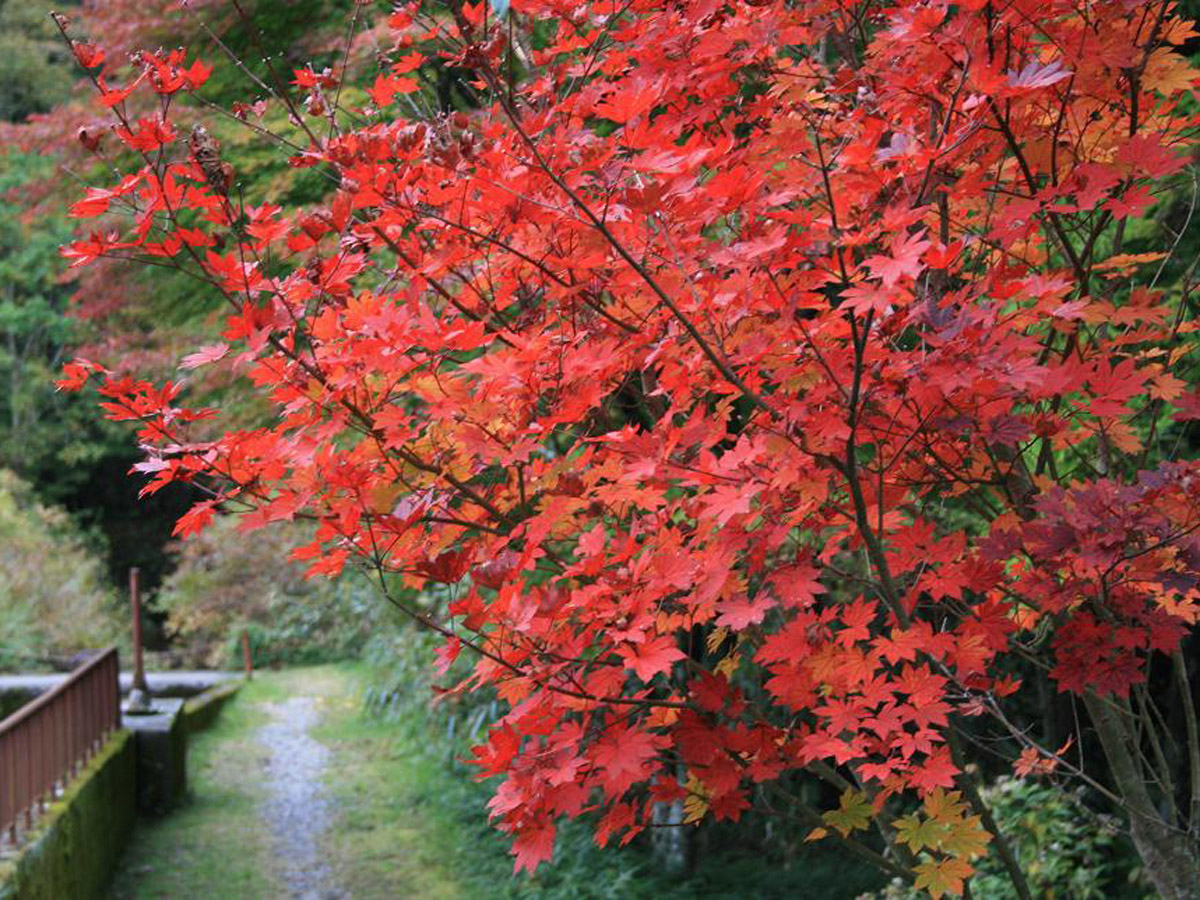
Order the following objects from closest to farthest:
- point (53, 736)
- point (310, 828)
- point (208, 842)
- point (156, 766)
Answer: point (53, 736), point (208, 842), point (310, 828), point (156, 766)

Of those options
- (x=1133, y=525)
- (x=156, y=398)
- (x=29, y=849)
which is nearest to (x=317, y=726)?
(x=29, y=849)

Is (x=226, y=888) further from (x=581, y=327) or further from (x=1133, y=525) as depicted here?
(x=1133, y=525)

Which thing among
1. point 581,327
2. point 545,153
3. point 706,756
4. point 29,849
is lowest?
point 29,849

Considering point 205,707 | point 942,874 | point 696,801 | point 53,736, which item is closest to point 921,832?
point 942,874

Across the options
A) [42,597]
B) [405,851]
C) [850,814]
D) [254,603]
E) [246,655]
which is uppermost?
[42,597]

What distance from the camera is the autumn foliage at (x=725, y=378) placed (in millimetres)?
1957

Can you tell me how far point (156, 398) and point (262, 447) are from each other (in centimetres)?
25

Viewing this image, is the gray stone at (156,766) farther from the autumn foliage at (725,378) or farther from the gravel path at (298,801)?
the autumn foliage at (725,378)

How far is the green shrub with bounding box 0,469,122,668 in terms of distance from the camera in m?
12.8

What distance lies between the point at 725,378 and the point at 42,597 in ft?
45.8

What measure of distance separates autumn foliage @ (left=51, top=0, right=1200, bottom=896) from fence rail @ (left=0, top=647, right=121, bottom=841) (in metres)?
3.62

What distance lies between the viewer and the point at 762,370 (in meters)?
2.13

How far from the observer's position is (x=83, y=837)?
20.5 feet

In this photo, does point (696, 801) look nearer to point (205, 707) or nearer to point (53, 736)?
point (53, 736)
